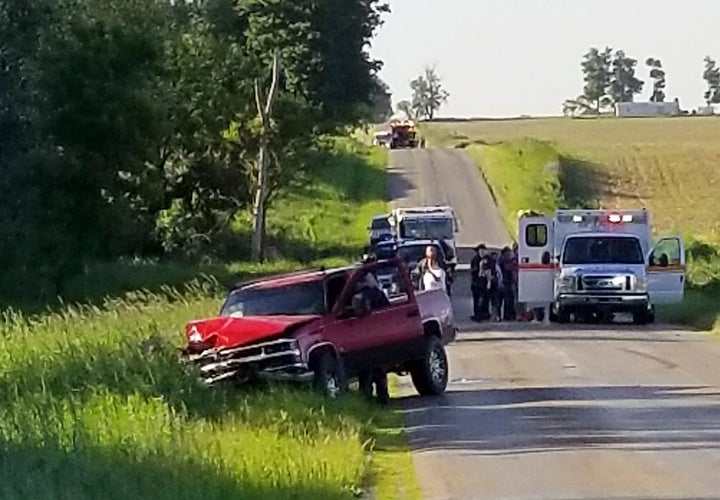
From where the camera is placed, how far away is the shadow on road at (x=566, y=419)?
17.9 meters

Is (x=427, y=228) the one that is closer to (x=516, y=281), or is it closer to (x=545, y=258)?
(x=516, y=281)

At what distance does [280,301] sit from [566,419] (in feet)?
13.2

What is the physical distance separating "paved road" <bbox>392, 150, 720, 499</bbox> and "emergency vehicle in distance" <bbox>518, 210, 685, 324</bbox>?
110 inches

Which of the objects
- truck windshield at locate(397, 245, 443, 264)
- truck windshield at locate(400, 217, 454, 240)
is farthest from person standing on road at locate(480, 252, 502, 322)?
truck windshield at locate(400, 217, 454, 240)

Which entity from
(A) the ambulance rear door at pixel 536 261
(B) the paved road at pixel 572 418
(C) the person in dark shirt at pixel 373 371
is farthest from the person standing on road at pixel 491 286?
(C) the person in dark shirt at pixel 373 371

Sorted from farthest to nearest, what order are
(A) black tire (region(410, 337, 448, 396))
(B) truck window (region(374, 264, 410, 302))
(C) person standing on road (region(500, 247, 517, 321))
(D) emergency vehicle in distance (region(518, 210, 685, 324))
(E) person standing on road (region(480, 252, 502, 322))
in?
(C) person standing on road (region(500, 247, 517, 321)) → (E) person standing on road (region(480, 252, 502, 322)) → (D) emergency vehicle in distance (region(518, 210, 685, 324)) → (A) black tire (region(410, 337, 448, 396)) → (B) truck window (region(374, 264, 410, 302))

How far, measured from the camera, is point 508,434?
18.8 meters

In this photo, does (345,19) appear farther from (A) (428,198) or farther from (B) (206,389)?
(B) (206,389)

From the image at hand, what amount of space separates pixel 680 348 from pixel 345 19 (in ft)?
97.8

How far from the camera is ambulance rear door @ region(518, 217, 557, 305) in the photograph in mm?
39688

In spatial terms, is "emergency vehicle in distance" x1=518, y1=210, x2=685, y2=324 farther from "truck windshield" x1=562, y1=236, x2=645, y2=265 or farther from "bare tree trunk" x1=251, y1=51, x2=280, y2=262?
"bare tree trunk" x1=251, y1=51, x2=280, y2=262

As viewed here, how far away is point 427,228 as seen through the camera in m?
55.6

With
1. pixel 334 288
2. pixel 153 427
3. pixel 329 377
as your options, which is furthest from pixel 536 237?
pixel 153 427

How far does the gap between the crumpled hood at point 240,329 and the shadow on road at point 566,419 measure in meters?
1.86
